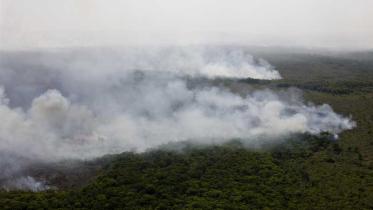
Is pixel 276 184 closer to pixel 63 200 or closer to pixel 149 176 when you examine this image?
pixel 149 176

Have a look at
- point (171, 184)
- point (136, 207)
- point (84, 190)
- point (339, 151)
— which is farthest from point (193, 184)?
point (339, 151)

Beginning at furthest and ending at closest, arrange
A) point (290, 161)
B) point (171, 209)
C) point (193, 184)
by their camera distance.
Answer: point (290, 161)
point (193, 184)
point (171, 209)

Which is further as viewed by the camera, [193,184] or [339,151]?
[339,151]

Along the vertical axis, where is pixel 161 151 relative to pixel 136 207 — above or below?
above

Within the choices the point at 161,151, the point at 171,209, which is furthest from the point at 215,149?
the point at 171,209

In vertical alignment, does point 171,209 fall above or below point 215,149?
below

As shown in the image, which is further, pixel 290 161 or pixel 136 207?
pixel 290 161

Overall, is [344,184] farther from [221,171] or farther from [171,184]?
[171,184]

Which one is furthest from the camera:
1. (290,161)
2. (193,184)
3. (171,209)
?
(290,161)
